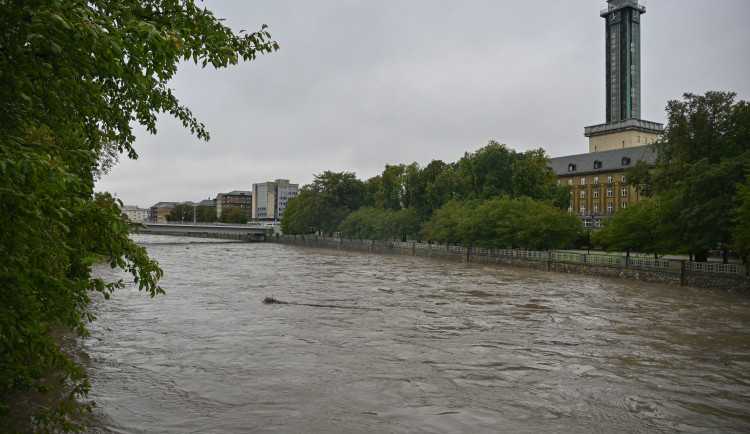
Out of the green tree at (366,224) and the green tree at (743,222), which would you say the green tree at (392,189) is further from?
the green tree at (743,222)

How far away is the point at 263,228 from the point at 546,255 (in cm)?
8070

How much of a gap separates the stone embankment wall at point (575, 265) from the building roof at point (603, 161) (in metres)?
27.0

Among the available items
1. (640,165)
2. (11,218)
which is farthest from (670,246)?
(11,218)

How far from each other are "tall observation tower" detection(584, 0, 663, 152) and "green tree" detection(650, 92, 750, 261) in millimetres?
65890

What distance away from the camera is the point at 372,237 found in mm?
80625

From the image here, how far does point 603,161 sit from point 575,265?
4950cm

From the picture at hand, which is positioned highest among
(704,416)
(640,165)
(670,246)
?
(640,165)

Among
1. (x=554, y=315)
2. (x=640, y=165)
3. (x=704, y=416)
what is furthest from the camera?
(x=640, y=165)

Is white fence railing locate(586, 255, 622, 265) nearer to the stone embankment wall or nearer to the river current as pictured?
the stone embankment wall

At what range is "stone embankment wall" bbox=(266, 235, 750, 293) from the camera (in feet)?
106

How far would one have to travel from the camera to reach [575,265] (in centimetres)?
4391

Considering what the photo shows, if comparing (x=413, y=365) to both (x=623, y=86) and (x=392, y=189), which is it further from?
(x=623, y=86)

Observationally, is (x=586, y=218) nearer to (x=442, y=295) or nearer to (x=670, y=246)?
(x=670, y=246)

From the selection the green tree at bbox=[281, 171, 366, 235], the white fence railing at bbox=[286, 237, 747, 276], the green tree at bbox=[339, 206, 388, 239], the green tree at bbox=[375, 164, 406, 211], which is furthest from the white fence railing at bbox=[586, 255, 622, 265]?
the green tree at bbox=[281, 171, 366, 235]
